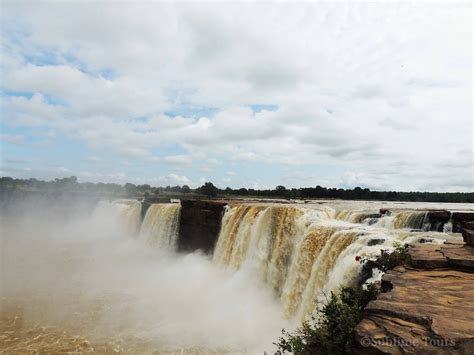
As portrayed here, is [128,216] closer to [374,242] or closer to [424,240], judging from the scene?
[374,242]

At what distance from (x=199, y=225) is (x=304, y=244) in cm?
1323

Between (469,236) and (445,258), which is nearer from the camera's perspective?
(445,258)

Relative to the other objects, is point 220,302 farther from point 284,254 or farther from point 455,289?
point 455,289

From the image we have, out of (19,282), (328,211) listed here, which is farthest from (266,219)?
(19,282)

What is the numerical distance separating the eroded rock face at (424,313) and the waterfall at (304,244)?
248 centimetres

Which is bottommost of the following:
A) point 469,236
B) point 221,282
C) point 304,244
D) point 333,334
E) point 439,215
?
point 221,282

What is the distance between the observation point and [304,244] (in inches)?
560

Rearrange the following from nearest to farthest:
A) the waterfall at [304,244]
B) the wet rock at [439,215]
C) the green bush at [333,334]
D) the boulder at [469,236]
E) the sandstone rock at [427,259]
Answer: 1. the green bush at [333,334]
2. the sandstone rock at [427,259]
3. the boulder at [469,236]
4. the waterfall at [304,244]
5. the wet rock at [439,215]

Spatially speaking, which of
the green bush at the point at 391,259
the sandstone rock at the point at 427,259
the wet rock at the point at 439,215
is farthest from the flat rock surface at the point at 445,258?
the wet rock at the point at 439,215

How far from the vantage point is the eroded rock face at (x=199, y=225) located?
24.6 meters

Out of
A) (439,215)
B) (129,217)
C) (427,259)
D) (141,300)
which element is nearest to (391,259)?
(427,259)

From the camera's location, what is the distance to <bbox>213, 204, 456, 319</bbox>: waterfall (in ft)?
35.2

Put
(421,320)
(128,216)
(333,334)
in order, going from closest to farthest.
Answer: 1. (421,320)
2. (333,334)
3. (128,216)

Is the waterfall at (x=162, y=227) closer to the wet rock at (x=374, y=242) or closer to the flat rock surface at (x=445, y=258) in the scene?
the wet rock at (x=374, y=242)
